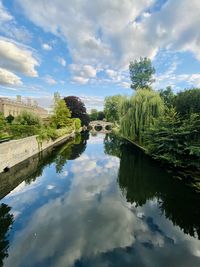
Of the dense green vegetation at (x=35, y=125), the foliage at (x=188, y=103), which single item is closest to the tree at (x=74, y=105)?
the dense green vegetation at (x=35, y=125)

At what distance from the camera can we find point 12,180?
899 centimetres

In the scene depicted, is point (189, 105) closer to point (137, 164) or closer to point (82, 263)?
point (137, 164)

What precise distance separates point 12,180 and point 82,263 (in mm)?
6325

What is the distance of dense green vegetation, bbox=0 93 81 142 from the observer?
54.1 feet

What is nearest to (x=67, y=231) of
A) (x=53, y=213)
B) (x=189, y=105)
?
(x=53, y=213)

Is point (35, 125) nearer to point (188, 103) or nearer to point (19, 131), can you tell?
point (19, 131)

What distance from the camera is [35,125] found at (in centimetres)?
2264

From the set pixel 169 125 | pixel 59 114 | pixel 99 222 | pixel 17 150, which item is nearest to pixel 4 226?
pixel 99 222

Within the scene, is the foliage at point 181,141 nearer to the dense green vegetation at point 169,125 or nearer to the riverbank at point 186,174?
the dense green vegetation at point 169,125

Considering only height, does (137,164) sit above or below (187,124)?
below

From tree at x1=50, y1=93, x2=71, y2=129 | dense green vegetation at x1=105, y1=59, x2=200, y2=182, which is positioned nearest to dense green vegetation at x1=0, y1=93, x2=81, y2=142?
tree at x1=50, y1=93, x2=71, y2=129

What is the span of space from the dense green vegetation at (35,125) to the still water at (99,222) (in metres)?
7.47

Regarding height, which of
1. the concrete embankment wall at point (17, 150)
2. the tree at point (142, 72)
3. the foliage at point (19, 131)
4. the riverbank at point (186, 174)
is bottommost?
the riverbank at point (186, 174)

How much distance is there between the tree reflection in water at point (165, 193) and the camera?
5828 millimetres
